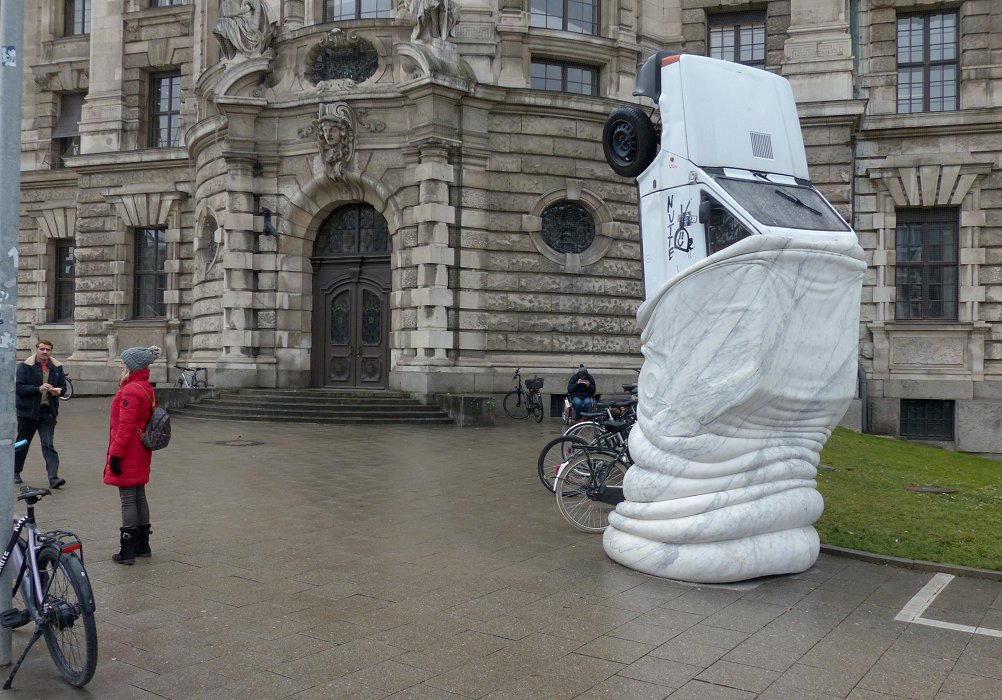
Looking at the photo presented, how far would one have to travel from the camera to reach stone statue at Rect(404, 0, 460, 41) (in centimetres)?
1969

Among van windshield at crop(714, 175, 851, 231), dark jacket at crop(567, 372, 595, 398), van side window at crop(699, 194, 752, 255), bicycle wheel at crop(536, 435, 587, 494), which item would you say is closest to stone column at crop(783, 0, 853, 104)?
dark jacket at crop(567, 372, 595, 398)

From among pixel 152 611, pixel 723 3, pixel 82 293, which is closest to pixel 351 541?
pixel 152 611

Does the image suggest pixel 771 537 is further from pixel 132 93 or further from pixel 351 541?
pixel 132 93

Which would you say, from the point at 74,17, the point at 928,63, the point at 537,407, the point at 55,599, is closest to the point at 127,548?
the point at 55,599

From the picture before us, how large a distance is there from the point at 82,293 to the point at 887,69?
25.2 m

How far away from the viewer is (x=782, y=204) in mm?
7180

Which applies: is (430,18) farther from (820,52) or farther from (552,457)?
(552,457)

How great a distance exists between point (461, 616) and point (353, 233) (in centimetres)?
1672

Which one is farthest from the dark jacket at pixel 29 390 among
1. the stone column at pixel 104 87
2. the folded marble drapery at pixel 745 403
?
the stone column at pixel 104 87

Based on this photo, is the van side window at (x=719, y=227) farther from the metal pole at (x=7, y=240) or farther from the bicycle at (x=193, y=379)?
the bicycle at (x=193, y=379)

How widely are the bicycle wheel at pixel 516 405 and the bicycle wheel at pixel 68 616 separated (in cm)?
1523

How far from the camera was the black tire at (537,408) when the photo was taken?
19719 millimetres

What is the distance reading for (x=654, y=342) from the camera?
7.38m

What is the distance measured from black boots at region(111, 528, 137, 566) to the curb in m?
5.93
